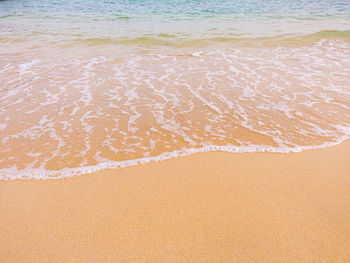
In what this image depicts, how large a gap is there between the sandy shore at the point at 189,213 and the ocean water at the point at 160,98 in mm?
300

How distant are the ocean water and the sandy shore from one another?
0.30 meters

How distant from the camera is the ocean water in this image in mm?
3078

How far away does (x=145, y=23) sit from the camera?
13125mm

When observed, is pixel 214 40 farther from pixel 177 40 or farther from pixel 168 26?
pixel 168 26

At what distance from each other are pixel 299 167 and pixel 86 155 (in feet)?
8.51

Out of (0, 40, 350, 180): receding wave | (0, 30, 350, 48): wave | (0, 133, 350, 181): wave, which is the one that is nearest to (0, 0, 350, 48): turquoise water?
(0, 30, 350, 48): wave

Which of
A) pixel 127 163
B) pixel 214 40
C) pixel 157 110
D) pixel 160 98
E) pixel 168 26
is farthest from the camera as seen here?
pixel 168 26

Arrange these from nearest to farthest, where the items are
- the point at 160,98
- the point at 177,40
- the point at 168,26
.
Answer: the point at 160,98
the point at 177,40
the point at 168,26

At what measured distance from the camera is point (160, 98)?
14.8ft

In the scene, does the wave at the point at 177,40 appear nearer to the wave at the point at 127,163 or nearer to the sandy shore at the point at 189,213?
the wave at the point at 127,163

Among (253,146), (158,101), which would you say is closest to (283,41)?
(158,101)

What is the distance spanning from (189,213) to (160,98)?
9.08ft

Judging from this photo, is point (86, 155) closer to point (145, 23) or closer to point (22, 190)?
point (22, 190)

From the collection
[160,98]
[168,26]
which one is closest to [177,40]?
[168,26]
